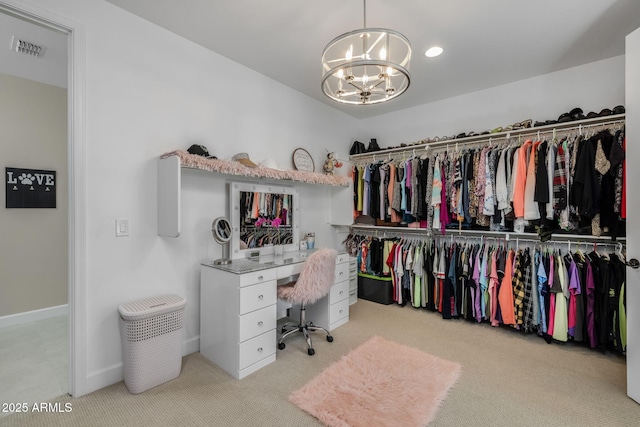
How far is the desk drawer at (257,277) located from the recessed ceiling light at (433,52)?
94.1 inches

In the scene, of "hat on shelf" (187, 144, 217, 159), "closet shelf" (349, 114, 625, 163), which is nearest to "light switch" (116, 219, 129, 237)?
"hat on shelf" (187, 144, 217, 159)

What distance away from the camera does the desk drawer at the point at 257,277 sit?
2.19 meters

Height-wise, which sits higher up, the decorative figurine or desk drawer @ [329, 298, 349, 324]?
the decorative figurine

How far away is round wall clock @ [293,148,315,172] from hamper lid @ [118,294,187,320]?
1.97m

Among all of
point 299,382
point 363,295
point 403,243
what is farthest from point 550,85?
point 299,382

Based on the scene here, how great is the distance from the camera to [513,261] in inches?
116

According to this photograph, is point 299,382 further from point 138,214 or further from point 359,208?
point 359,208

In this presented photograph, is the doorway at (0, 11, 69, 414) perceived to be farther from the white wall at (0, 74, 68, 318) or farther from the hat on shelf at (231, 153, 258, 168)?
the hat on shelf at (231, 153, 258, 168)

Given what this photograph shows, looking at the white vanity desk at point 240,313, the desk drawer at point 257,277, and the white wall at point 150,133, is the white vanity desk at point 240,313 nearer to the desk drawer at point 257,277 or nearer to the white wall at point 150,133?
the desk drawer at point 257,277

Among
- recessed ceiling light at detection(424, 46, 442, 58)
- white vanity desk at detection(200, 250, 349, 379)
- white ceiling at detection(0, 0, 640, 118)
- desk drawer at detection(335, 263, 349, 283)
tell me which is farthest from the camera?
desk drawer at detection(335, 263, 349, 283)

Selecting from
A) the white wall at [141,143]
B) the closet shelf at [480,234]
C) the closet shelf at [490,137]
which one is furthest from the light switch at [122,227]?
the closet shelf at [490,137]

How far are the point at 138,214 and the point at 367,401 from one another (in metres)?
2.12

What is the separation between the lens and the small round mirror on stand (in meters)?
2.52

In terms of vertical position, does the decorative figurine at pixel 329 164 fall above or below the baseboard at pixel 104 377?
above
